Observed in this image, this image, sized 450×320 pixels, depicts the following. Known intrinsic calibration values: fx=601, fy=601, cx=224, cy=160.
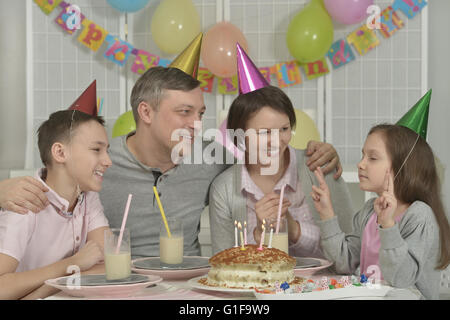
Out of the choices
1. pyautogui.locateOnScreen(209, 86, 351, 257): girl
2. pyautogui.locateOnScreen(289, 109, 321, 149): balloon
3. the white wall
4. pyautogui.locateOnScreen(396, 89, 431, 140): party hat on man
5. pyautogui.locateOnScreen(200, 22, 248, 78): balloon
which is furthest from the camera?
the white wall

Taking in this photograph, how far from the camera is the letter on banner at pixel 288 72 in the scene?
2508mm

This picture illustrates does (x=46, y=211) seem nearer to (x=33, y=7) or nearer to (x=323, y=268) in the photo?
(x=323, y=268)

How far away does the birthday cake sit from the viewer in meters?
0.96

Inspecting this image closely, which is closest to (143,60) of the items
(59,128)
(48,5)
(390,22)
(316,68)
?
(48,5)

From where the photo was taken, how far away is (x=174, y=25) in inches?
92.1

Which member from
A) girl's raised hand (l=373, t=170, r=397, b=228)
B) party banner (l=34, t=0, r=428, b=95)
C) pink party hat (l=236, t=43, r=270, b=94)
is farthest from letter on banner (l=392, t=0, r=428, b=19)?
girl's raised hand (l=373, t=170, r=397, b=228)

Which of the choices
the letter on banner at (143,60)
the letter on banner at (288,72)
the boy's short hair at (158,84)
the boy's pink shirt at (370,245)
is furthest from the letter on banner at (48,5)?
the boy's pink shirt at (370,245)

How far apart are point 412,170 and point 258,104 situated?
0.39m

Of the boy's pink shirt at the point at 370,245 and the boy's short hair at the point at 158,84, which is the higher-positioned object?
the boy's short hair at the point at 158,84

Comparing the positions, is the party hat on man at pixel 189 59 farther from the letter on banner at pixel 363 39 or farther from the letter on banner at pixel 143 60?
the letter on banner at pixel 363 39

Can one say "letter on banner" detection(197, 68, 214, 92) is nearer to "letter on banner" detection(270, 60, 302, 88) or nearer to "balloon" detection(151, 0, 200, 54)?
"balloon" detection(151, 0, 200, 54)

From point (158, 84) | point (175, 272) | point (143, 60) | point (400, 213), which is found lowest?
point (175, 272)

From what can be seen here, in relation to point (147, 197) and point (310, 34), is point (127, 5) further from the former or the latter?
point (147, 197)

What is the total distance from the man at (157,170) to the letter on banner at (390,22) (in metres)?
1.27
